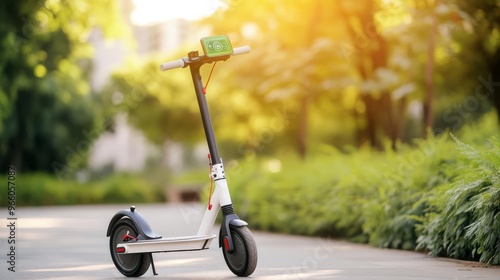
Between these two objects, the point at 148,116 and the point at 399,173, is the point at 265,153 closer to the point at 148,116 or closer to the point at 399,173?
the point at 148,116

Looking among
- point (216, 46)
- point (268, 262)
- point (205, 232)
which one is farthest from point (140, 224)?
point (268, 262)

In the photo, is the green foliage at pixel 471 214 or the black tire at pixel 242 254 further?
the green foliage at pixel 471 214

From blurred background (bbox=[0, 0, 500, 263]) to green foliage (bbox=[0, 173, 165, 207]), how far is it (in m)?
0.06

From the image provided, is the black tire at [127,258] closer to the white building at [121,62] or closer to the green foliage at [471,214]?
the green foliage at [471,214]

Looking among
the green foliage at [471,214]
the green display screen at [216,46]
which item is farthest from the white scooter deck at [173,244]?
the green foliage at [471,214]

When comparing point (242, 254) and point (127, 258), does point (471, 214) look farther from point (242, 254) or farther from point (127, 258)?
point (127, 258)

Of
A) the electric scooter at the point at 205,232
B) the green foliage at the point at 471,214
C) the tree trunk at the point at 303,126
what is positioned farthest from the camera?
the tree trunk at the point at 303,126

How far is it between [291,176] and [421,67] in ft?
22.2

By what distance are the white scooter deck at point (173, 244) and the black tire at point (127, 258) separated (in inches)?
6.6

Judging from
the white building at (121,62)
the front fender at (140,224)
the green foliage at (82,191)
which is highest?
the white building at (121,62)

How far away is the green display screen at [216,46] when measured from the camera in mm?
9375

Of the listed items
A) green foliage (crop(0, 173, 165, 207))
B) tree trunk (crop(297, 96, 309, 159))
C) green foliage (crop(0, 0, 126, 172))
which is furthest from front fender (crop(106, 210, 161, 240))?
green foliage (crop(0, 173, 165, 207))

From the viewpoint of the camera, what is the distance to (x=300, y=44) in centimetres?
2448

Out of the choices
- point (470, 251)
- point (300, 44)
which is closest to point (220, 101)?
point (300, 44)
